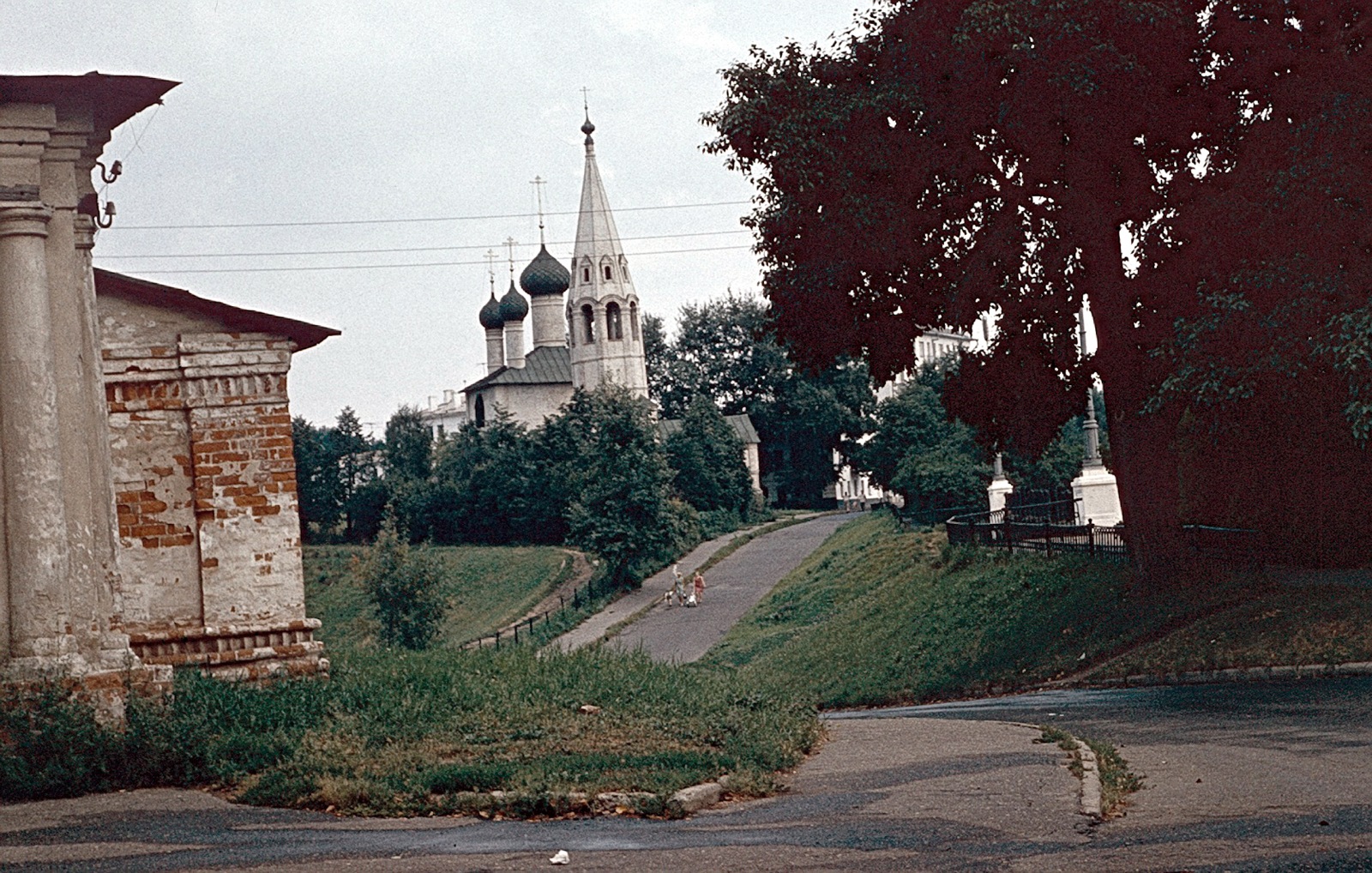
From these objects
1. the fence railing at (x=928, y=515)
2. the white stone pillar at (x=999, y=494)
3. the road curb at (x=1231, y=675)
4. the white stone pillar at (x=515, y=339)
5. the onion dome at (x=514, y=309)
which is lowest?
the road curb at (x=1231, y=675)

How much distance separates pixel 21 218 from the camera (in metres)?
12.0

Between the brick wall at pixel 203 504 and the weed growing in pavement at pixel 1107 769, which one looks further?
the brick wall at pixel 203 504

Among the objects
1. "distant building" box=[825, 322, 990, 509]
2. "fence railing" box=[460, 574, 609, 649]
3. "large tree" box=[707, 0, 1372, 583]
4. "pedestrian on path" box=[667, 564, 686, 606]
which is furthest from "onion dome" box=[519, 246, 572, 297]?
"large tree" box=[707, 0, 1372, 583]

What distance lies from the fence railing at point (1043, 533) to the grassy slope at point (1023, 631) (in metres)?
0.40

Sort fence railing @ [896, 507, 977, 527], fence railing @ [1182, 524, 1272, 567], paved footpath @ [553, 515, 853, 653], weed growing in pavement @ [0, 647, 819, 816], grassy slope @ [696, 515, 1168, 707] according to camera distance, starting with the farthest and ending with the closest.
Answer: paved footpath @ [553, 515, 853, 653] → fence railing @ [896, 507, 977, 527] → grassy slope @ [696, 515, 1168, 707] → fence railing @ [1182, 524, 1272, 567] → weed growing in pavement @ [0, 647, 819, 816]

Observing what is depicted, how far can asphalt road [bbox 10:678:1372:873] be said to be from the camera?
7914 millimetres

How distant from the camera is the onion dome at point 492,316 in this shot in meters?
112

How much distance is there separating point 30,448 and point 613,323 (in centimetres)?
8346

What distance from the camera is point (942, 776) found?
36.0 feet

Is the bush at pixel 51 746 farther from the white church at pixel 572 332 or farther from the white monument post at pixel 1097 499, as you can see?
the white church at pixel 572 332

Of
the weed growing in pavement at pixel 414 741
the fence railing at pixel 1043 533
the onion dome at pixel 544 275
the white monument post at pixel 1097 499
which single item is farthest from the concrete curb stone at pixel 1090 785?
the onion dome at pixel 544 275

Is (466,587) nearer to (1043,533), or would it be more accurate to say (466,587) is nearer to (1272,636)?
(1043,533)

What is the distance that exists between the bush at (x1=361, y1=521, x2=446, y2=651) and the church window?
4716cm

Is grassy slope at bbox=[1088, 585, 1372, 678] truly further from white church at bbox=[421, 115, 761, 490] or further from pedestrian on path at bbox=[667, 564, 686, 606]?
Answer: white church at bbox=[421, 115, 761, 490]
